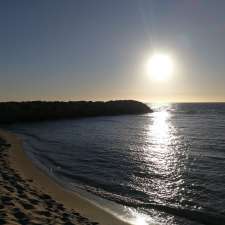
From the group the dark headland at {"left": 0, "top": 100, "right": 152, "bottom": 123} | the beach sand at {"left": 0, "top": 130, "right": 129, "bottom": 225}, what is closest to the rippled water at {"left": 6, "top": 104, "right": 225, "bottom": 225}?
the beach sand at {"left": 0, "top": 130, "right": 129, "bottom": 225}

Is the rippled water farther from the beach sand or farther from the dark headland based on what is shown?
the dark headland

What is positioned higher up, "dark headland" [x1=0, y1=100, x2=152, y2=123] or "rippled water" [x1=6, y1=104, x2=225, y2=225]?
"dark headland" [x1=0, y1=100, x2=152, y2=123]

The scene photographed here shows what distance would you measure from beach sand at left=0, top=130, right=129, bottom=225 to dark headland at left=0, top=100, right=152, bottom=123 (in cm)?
5762

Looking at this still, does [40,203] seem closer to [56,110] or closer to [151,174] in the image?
[151,174]

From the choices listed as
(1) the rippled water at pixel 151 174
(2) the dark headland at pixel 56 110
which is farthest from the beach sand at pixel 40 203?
(2) the dark headland at pixel 56 110

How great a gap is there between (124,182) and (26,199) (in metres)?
7.98

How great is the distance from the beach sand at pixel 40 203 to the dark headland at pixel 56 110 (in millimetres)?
57622

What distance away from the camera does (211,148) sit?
3372 centimetres

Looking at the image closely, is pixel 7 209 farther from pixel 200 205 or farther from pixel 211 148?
pixel 211 148

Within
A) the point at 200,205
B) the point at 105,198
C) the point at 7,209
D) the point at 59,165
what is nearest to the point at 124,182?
the point at 105,198

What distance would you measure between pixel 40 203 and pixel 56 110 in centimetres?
7891

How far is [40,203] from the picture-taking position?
1377 centimetres

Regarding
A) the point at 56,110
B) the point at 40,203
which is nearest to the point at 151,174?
the point at 40,203

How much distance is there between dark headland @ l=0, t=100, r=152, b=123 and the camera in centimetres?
8050
